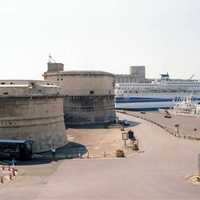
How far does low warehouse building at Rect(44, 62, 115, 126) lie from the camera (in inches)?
3541

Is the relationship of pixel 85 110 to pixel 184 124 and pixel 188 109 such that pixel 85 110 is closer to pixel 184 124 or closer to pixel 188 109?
pixel 184 124

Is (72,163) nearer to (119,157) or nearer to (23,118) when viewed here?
(119,157)

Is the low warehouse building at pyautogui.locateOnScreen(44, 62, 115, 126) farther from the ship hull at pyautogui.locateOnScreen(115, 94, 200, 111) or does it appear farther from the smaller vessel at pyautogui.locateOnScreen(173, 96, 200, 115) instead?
the ship hull at pyautogui.locateOnScreen(115, 94, 200, 111)

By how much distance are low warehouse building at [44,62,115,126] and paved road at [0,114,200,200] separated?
42971 mm

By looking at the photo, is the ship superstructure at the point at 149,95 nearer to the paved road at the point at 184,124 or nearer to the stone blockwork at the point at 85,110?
the paved road at the point at 184,124

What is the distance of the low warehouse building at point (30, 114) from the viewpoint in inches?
1945

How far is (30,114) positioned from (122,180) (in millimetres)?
19498

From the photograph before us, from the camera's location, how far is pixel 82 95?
90.5 meters

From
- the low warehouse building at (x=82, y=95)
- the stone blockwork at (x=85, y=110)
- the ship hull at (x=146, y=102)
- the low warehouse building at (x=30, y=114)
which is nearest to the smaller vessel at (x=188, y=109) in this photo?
the ship hull at (x=146, y=102)

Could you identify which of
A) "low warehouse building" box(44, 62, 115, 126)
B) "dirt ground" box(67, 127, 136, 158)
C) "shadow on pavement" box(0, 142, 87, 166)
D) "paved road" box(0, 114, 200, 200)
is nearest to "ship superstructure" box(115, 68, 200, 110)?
"low warehouse building" box(44, 62, 115, 126)

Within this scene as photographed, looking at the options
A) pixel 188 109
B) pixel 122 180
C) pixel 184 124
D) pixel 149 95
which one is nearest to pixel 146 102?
pixel 149 95

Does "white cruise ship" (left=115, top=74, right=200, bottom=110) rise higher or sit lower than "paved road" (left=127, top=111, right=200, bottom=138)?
higher

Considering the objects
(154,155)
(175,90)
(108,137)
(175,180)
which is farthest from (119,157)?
(175,90)

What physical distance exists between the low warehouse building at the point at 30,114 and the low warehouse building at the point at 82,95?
114ft
